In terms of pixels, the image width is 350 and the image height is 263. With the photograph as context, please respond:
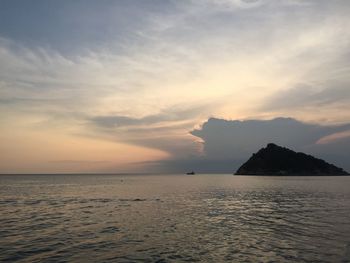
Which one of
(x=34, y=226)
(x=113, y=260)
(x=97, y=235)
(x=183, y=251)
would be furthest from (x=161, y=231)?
(x=34, y=226)

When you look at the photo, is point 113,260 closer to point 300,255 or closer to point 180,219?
point 300,255

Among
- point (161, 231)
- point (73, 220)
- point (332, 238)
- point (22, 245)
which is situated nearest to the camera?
point (22, 245)

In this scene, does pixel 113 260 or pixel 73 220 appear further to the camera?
pixel 73 220

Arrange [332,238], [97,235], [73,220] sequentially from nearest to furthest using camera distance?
[332,238], [97,235], [73,220]

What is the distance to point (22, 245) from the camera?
2775 centimetres

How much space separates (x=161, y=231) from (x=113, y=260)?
38.2 feet

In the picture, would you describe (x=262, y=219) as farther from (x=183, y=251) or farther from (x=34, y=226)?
(x=34, y=226)

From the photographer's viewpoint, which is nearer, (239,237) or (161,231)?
(239,237)

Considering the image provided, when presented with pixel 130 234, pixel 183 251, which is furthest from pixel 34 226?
pixel 183 251

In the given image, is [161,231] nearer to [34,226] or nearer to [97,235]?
[97,235]

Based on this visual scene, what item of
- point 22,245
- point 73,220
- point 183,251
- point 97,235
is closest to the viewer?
point 183,251

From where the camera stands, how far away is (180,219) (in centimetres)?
4294

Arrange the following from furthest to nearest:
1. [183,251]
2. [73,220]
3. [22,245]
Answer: [73,220] → [22,245] → [183,251]

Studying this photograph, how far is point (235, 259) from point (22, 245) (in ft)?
54.5
